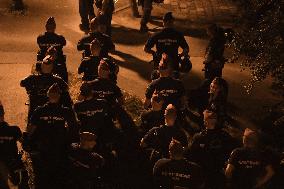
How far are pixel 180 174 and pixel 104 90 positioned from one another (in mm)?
2922

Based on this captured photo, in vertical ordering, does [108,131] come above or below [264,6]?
below

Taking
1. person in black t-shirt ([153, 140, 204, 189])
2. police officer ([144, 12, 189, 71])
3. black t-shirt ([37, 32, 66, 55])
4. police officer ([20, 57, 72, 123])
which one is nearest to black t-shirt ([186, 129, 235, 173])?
person in black t-shirt ([153, 140, 204, 189])

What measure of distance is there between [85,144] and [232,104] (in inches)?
239

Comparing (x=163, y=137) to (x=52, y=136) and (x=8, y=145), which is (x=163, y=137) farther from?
(x=8, y=145)

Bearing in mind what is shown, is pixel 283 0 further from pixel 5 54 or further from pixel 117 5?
pixel 117 5

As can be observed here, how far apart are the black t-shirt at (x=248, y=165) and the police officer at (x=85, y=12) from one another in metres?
9.87

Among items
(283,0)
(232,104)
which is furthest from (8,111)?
(283,0)

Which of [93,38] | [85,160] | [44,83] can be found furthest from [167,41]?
[85,160]

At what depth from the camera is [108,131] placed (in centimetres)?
912

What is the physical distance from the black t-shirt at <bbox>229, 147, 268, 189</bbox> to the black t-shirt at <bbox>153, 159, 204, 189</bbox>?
89cm

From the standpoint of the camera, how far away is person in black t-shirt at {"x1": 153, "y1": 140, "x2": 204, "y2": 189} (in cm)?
708

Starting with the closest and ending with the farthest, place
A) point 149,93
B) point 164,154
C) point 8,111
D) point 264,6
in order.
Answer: point 164,154 → point 149,93 → point 264,6 → point 8,111

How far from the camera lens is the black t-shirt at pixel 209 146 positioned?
8172 mm

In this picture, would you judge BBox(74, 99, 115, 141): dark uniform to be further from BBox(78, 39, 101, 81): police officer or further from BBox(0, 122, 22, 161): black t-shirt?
BBox(78, 39, 101, 81): police officer
